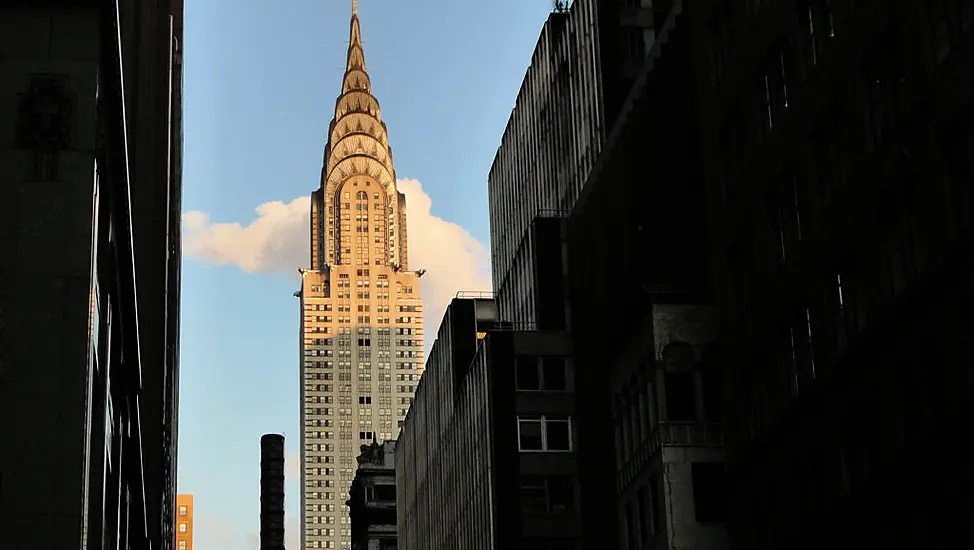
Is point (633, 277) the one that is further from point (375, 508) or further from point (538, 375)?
point (375, 508)

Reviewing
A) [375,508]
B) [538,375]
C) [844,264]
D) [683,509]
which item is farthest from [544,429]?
[375,508]

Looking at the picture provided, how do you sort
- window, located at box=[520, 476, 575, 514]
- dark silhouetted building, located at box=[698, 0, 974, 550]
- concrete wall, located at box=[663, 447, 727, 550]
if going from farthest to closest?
window, located at box=[520, 476, 575, 514], concrete wall, located at box=[663, 447, 727, 550], dark silhouetted building, located at box=[698, 0, 974, 550]

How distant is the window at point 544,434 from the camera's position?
98500mm

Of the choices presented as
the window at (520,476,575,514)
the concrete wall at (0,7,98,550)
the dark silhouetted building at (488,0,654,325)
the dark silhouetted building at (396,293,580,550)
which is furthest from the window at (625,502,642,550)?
the concrete wall at (0,7,98,550)

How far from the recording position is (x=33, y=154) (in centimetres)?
4638

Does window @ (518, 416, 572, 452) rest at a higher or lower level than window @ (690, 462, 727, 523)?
higher

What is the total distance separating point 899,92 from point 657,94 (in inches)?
1467

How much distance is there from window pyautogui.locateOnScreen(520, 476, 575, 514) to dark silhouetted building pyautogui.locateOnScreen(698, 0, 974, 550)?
1280 inches

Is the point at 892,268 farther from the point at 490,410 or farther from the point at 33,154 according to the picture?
the point at 490,410

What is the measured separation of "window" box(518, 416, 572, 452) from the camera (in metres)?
98.5

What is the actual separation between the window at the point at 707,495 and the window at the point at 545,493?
24.6 meters

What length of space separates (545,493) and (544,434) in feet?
11.2

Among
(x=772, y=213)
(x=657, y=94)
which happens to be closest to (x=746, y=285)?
(x=772, y=213)

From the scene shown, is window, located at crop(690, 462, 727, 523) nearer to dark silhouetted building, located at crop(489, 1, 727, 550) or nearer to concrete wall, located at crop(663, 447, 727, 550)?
dark silhouetted building, located at crop(489, 1, 727, 550)
